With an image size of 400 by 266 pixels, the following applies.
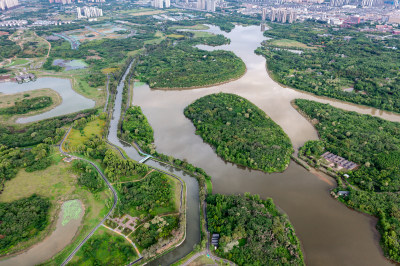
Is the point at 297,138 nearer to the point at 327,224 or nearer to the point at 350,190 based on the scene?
the point at 350,190

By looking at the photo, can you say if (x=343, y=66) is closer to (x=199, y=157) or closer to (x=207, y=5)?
(x=199, y=157)

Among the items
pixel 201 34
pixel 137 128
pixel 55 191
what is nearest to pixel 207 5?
pixel 201 34

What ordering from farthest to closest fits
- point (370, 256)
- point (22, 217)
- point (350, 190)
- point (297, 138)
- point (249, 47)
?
1. point (249, 47)
2. point (297, 138)
3. point (350, 190)
4. point (22, 217)
5. point (370, 256)

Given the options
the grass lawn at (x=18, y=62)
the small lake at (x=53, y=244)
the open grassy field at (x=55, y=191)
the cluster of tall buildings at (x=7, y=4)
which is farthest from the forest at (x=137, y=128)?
the cluster of tall buildings at (x=7, y=4)

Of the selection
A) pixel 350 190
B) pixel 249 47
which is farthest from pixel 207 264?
pixel 249 47

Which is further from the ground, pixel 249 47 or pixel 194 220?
pixel 249 47
